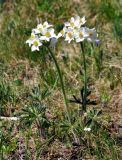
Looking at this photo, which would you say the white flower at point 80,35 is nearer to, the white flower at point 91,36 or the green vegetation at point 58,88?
the white flower at point 91,36

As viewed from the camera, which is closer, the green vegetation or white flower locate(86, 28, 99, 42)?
white flower locate(86, 28, 99, 42)

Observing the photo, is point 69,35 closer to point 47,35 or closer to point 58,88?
point 47,35

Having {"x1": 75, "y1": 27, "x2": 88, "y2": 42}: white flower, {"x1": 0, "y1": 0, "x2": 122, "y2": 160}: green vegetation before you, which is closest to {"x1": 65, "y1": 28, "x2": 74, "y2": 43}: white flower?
{"x1": 75, "y1": 27, "x2": 88, "y2": 42}: white flower

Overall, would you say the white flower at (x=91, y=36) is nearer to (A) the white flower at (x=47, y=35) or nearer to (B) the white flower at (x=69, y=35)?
(B) the white flower at (x=69, y=35)

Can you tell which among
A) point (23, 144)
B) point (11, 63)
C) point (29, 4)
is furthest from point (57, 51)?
point (23, 144)

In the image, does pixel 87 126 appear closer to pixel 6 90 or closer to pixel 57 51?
pixel 6 90

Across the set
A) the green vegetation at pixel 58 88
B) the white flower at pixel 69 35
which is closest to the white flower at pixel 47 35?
the white flower at pixel 69 35

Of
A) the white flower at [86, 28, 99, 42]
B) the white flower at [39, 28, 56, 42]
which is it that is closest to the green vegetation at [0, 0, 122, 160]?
the white flower at [86, 28, 99, 42]

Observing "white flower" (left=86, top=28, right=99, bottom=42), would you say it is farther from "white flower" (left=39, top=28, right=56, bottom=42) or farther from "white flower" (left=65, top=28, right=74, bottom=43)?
"white flower" (left=39, top=28, right=56, bottom=42)

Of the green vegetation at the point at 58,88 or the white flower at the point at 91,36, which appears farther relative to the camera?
the green vegetation at the point at 58,88
